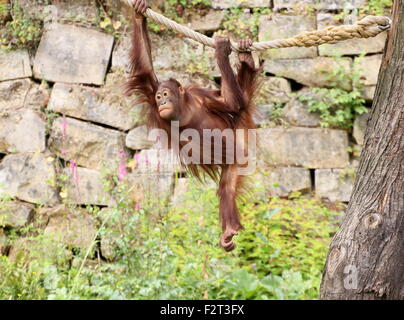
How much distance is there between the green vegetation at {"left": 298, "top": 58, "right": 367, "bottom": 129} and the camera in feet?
17.9

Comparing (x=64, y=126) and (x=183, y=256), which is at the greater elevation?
(x=64, y=126)

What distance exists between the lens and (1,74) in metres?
5.81

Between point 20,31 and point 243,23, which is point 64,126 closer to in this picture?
point 20,31

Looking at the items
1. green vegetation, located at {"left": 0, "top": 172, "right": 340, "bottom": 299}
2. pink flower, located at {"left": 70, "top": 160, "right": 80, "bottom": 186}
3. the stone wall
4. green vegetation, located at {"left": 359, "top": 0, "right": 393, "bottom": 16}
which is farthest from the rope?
green vegetation, located at {"left": 359, "top": 0, "right": 393, "bottom": 16}

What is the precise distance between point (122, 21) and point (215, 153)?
298 cm

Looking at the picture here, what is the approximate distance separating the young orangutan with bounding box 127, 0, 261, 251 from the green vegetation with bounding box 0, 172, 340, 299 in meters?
0.90

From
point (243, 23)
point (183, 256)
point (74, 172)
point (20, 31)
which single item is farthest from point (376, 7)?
point (20, 31)

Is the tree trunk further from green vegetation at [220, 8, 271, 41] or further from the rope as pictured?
green vegetation at [220, 8, 271, 41]

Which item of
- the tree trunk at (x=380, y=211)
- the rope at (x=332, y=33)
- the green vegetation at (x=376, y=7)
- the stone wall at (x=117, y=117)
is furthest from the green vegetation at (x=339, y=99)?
the tree trunk at (x=380, y=211)

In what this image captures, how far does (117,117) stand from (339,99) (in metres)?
2.23

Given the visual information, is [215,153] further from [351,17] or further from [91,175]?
[351,17]

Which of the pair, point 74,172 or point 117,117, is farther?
point 117,117

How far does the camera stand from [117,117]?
5.71 meters

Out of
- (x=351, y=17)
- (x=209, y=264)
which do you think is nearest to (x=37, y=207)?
(x=209, y=264)
